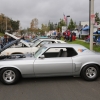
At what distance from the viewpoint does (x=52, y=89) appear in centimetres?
503

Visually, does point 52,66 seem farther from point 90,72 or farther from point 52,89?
point 90,72

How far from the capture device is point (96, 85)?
537 centimetres

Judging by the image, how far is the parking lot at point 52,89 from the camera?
446cm

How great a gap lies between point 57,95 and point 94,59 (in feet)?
6.65

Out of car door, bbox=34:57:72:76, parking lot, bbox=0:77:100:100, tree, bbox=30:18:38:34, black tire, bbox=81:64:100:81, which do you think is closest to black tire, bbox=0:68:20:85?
parking lot, bbox=0:77:100:100

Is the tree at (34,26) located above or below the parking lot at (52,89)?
above

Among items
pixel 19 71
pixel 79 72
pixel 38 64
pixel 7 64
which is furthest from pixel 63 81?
pixel 7 64

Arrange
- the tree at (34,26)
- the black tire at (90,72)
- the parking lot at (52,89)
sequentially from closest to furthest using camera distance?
the parking lot at (52,89), the black tire at (90,72), the tree at (34,26)

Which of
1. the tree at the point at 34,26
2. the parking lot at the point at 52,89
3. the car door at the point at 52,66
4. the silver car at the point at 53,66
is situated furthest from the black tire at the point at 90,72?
the tree at the point at 34,26

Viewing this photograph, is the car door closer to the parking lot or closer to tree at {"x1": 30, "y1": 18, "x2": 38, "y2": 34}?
the parking lot

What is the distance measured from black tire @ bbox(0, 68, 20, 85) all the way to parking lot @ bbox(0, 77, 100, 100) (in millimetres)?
154

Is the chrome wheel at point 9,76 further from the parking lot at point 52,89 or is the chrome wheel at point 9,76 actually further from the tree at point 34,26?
the tree at point 34,26

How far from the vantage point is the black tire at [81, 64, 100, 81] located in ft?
18.9

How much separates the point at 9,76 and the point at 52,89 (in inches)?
58.7
